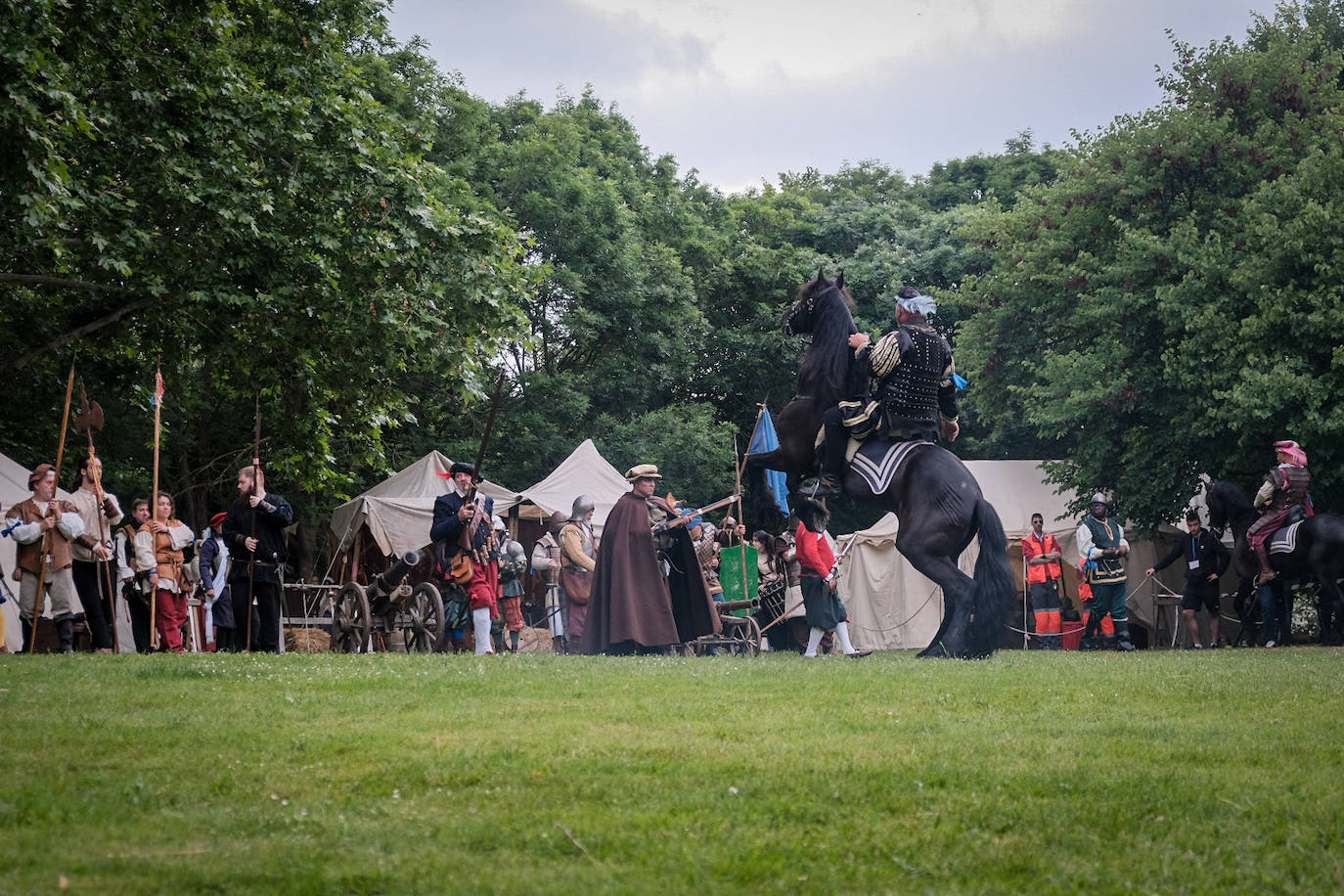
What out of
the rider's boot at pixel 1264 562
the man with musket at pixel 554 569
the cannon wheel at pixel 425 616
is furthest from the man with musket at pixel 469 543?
the rider's boot at pixel 1264 562

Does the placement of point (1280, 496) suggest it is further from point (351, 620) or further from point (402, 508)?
point (402, 508)

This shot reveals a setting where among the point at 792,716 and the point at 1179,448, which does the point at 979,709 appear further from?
the point at 1179,448

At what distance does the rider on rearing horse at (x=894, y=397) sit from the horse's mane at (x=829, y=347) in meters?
0.26

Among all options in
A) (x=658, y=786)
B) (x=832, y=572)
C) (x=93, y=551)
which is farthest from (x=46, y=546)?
(x=658, y=786)

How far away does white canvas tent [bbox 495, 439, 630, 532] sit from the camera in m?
24.9

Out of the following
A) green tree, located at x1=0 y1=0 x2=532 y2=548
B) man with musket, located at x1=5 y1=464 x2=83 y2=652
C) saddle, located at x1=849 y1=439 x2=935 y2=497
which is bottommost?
man with musket, located at x1=5 y1=464 x2=83 y2=652

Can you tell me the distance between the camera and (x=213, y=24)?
16.5 meters

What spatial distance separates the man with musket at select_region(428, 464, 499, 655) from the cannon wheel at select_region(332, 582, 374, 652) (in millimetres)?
1418

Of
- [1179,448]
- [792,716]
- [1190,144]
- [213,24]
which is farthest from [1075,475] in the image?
[792,716]

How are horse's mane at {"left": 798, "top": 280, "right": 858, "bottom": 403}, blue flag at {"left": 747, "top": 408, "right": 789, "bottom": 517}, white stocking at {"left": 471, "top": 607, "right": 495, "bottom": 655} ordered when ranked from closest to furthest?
1. horse's mane at {"left": 798, "top": 280, "right": 858, "bottom": 403}
2. white stocking at {"left": 471, "top": 607, "right": 495, "bottom": 655}
3. blue flag at {"left": 747, "top": 408, "right": 789, "bottom": 517}

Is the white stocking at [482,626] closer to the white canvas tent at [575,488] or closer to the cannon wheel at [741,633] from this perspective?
the cannon wheel at [741,633]

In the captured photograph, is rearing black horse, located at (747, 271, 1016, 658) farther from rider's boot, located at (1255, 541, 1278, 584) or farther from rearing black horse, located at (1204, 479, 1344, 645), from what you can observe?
rider's boot, located at (1255, 541, 1278, 584)

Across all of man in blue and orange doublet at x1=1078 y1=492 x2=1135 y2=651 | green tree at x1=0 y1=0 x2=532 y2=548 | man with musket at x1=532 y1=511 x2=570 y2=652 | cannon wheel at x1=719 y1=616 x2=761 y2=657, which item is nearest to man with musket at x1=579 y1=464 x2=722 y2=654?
green tree at x1=0 y1=0 x2=532 y2=548

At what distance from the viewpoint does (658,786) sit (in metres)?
5.95
